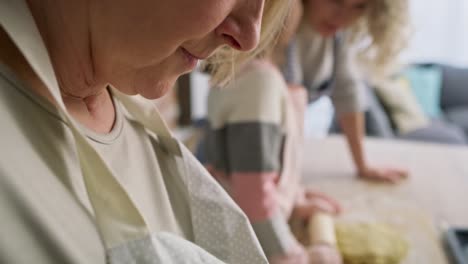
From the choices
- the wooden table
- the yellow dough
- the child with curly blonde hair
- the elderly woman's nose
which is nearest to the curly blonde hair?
the child with curly blonde hair

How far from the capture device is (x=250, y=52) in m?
0.58

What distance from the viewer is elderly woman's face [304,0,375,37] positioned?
4.07 feet

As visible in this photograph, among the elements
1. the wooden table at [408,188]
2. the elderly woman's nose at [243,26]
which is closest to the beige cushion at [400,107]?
the wooden table at [408,188]

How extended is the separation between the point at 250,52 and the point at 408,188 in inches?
43.4

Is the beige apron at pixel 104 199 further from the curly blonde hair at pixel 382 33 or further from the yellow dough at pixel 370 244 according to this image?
the curly blonde hair at pixel 382 33

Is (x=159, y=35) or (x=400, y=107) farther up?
(x=159, y=35)

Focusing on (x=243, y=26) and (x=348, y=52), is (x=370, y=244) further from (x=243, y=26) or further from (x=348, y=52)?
(x=243, y=26)

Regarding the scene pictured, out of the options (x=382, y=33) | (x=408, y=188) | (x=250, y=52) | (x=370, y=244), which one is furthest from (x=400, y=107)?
(x=250, y=52)

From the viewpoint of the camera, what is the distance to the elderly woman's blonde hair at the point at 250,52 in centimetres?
53

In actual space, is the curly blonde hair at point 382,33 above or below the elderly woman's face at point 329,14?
below

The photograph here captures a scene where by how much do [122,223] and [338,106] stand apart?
133 cm

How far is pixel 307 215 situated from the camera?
1259mm

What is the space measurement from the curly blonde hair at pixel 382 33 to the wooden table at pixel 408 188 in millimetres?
329

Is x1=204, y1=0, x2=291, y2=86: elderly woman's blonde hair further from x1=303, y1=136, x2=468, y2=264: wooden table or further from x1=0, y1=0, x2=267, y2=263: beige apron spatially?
x1=303, y1=136, x2=468, y2=264: wooden table
